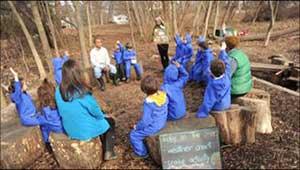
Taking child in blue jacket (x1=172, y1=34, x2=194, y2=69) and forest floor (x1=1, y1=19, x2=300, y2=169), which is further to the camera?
child in blue jacket (x1=172, y1=34, x2=194, y2=69)

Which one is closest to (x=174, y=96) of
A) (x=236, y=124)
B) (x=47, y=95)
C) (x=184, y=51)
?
(x=236, y=124)

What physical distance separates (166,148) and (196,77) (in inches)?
153

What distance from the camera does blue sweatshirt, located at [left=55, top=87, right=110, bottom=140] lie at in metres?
3.52

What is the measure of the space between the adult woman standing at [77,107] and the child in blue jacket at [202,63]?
322cm

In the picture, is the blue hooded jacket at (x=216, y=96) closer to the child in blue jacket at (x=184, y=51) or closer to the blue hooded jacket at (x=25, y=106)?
the blue hooded jacket at (x=25, y=106)

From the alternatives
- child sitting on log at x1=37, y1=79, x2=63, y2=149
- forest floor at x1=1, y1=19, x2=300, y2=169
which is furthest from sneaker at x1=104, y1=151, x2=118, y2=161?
child sitting on log at x1=37, y1=79, x2=63, y2=149

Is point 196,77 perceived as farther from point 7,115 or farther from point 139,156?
point 7,115

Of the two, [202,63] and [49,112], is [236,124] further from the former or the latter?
[202,63]

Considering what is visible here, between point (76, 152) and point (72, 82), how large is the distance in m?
0.93

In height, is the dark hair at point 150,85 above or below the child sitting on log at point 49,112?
above

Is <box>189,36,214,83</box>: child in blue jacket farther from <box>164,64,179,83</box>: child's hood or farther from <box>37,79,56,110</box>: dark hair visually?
<box>37,79,56,110</box>: dark hair

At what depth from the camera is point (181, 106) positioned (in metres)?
4.02

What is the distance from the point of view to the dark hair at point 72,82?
10.9 feet

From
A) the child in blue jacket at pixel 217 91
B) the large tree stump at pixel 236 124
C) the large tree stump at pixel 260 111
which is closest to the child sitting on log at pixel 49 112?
the child in blue jacket at pixel 217 91
